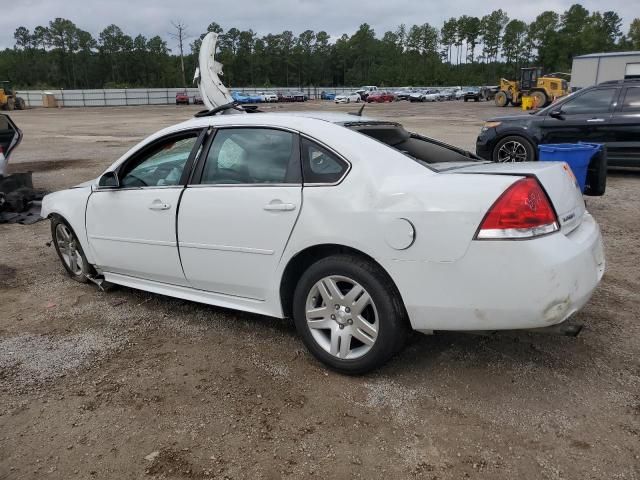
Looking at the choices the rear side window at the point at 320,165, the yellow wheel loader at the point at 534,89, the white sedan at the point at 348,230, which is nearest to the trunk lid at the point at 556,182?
the white sedan at the point at 348,230

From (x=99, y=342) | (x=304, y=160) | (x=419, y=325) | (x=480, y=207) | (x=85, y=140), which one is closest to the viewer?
(x=480, y=207)

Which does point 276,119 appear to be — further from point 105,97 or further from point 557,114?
point 105,97

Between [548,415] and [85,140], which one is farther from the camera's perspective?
[85,140]

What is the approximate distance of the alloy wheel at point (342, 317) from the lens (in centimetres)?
305

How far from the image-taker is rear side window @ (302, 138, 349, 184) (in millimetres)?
3139

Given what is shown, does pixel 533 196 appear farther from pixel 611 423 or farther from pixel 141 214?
pixel 141 214

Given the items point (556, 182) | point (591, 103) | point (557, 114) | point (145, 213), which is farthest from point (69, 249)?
point (591, 103)

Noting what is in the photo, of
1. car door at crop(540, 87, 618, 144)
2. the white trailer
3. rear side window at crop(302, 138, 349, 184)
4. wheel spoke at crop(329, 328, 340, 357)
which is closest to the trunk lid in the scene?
rear side window at crop(302, 138, 349, 184)

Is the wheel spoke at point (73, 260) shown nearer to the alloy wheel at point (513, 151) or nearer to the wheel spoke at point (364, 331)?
the wheel spoke at point (364, 331)

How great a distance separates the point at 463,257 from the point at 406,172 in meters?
0.58

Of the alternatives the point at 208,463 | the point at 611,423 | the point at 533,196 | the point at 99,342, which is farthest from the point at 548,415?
the point at 99,342

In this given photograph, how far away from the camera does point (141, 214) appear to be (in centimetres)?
401

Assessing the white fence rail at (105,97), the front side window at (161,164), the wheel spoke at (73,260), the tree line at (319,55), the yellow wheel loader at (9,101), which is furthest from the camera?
the tree line at (319,55)

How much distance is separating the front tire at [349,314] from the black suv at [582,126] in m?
7.07
